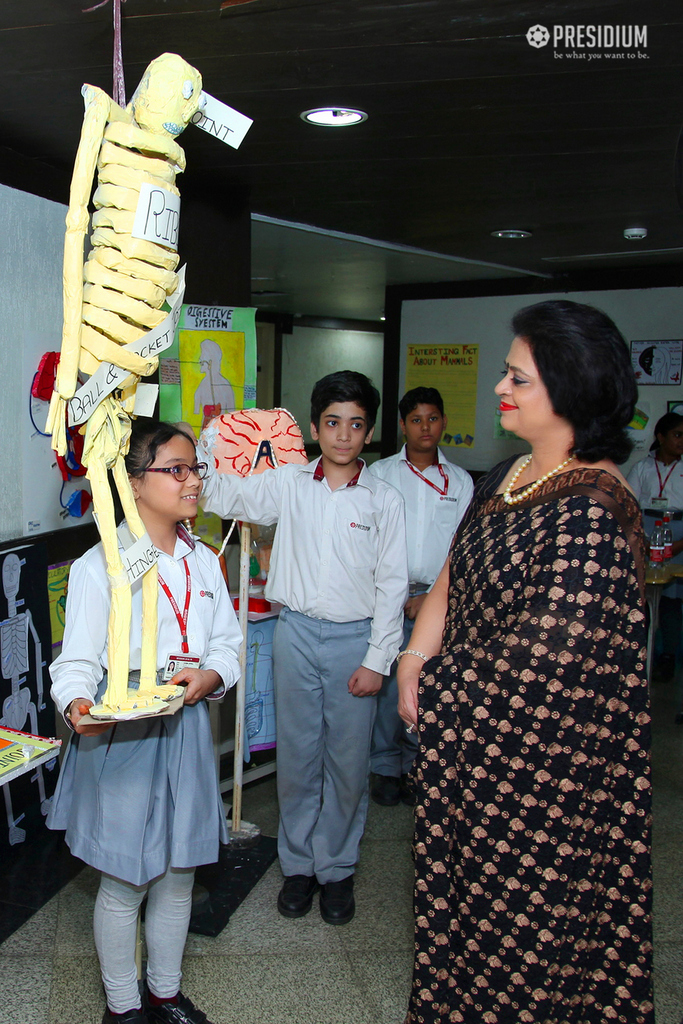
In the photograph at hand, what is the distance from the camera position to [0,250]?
226cm

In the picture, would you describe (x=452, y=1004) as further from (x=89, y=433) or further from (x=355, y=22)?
(x=355, y=22)

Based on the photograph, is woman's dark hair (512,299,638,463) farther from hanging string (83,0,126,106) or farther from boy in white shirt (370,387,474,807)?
boy in white shirt (370,387,474,807)

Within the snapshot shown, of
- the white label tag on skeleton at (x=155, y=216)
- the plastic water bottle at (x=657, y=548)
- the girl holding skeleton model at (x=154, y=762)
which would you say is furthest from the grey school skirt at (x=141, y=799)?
the plastic water bottle at (x=657, y=548)

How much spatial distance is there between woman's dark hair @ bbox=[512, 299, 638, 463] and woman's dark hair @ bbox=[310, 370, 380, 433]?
0.99 meters

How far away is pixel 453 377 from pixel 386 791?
334 centimetres

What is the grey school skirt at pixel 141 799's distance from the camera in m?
1.71

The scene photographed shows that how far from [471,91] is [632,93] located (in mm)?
433

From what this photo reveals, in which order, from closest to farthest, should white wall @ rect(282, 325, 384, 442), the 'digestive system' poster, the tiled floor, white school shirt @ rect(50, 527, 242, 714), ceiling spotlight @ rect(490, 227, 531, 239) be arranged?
1. white school shirt @ rect(50, 527, 242, 714)
2. the tiled floor
3. the 'digestive system' poster
4. ceiling spotlight @ rect(490, 227, 531, 239)
5. white wall @ rect(282, 325, 384, 442)

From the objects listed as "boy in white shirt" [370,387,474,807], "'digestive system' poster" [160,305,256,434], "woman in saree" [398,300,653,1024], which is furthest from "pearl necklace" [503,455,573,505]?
"'digestive system' poster" [160,305,256,434]

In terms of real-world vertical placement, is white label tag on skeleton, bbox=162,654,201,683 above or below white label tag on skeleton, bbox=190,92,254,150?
below

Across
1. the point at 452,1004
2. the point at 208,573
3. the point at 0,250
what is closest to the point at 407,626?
the point at 208,573

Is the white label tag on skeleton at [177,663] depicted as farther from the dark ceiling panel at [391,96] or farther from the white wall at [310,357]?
the white wall at [310,357]

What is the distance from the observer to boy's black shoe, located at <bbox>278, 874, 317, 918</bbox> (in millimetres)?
2396

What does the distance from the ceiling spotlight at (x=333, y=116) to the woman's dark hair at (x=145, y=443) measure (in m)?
1.11
